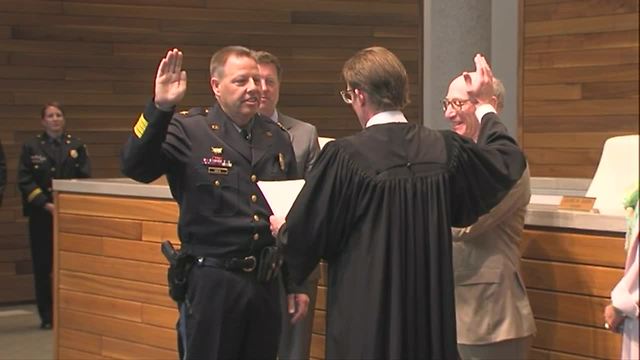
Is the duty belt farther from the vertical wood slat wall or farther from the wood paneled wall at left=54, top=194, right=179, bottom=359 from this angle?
the vertical wood slat wall

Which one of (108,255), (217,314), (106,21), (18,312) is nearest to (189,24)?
(106,21)

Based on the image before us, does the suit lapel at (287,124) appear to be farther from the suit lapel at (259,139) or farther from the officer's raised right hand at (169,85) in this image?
the officer's raised right hand at (169,85)

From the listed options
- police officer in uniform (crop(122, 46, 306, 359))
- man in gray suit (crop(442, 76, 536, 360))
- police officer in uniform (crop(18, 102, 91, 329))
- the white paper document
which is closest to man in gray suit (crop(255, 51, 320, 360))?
police officer in uniform (crop(122, 46, 306, 359))

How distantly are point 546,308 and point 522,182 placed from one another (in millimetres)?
550

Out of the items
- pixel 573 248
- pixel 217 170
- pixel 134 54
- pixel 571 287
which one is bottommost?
pixel 571 287

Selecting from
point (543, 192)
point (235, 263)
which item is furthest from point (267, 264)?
point (543, 192)

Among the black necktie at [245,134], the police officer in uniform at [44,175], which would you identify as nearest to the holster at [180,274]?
the black necktie at [245,134]

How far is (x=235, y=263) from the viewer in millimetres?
3545

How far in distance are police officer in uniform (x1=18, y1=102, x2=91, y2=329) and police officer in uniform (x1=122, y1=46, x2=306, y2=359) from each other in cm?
394

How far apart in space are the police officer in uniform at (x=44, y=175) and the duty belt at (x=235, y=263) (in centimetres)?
404

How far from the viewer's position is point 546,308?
366 cm

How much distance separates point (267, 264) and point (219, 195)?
0.28m

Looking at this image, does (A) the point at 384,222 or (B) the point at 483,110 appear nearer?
(A) the point at 384,222

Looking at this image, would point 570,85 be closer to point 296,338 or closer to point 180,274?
point 296,338
